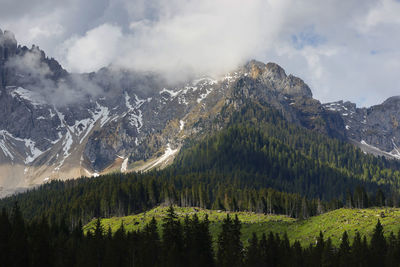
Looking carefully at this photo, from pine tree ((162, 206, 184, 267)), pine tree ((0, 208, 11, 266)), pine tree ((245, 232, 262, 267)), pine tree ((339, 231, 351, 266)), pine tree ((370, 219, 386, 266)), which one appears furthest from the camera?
pine tree ((370, 219, 386, 266))

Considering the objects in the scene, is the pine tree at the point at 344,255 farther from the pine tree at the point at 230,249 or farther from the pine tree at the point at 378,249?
the pine tree at the point at 230,249

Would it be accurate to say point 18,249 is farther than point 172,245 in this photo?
No

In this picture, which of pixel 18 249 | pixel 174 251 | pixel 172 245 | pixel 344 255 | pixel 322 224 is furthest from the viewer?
pixel 322 224

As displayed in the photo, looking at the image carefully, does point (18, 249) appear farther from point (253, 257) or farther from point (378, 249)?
point (378, 249)

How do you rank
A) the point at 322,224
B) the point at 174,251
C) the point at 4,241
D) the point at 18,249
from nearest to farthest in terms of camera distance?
the point at 18,249 → the point at 4,241 → the point at 174,251 → the point at 322,224

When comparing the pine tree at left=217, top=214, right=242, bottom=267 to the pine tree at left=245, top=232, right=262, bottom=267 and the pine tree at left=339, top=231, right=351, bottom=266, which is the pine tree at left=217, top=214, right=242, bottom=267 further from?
the pine tree at left=339, top=231, right=351, bottom=266

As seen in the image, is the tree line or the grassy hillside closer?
the tree line

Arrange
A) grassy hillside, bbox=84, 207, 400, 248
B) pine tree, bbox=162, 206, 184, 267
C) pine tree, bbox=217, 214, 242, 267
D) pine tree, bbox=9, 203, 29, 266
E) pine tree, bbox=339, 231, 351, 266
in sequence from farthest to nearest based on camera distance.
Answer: grassy hillside, bbox=84, 207, 400, 248
pine tree, bbox=339, 231, 351, 266
pine tree, bbox=217, 214, 242, 267
pine tree, bbox=162, 206, 184, 267
pine tree, bbox=9, 203, 29, 266

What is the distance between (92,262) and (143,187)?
101 metres

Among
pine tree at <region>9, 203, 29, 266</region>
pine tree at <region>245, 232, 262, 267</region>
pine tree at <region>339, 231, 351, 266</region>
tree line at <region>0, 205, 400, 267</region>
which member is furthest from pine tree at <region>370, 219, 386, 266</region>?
pine tree at <region>9, 203, 29, 266</region>

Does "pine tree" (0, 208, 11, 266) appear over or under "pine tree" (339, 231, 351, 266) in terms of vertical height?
over

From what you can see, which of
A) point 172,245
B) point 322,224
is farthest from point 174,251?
point 322,224

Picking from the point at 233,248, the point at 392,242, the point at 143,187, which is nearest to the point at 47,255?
the point at 233,248

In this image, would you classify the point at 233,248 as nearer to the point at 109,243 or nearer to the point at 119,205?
the point at 109,243
